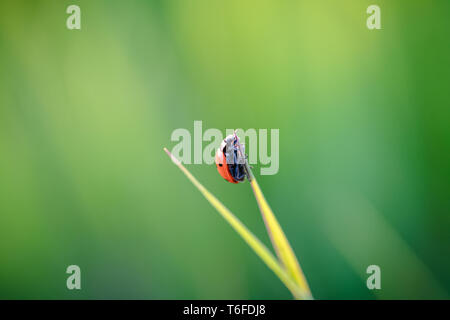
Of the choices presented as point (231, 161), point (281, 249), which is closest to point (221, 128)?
point (231, 161)

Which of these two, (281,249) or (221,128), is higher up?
(221,128)

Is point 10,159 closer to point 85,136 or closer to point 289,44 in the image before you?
point 85,136

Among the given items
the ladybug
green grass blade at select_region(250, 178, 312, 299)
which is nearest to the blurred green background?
the ladybug

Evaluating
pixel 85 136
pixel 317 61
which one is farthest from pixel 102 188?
pixel 317 61

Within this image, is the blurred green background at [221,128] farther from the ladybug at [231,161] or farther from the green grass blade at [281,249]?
the green grass blade at [281,249]

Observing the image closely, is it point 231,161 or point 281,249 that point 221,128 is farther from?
point 281,249

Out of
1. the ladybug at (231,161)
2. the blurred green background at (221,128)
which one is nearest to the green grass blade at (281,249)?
the ladybug at (231,161)

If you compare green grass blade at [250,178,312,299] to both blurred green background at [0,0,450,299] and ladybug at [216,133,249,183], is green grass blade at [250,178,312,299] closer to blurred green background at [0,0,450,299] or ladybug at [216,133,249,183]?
Result: ladybug at [216,133,249,183]

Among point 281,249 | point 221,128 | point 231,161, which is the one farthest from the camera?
point 221,128
